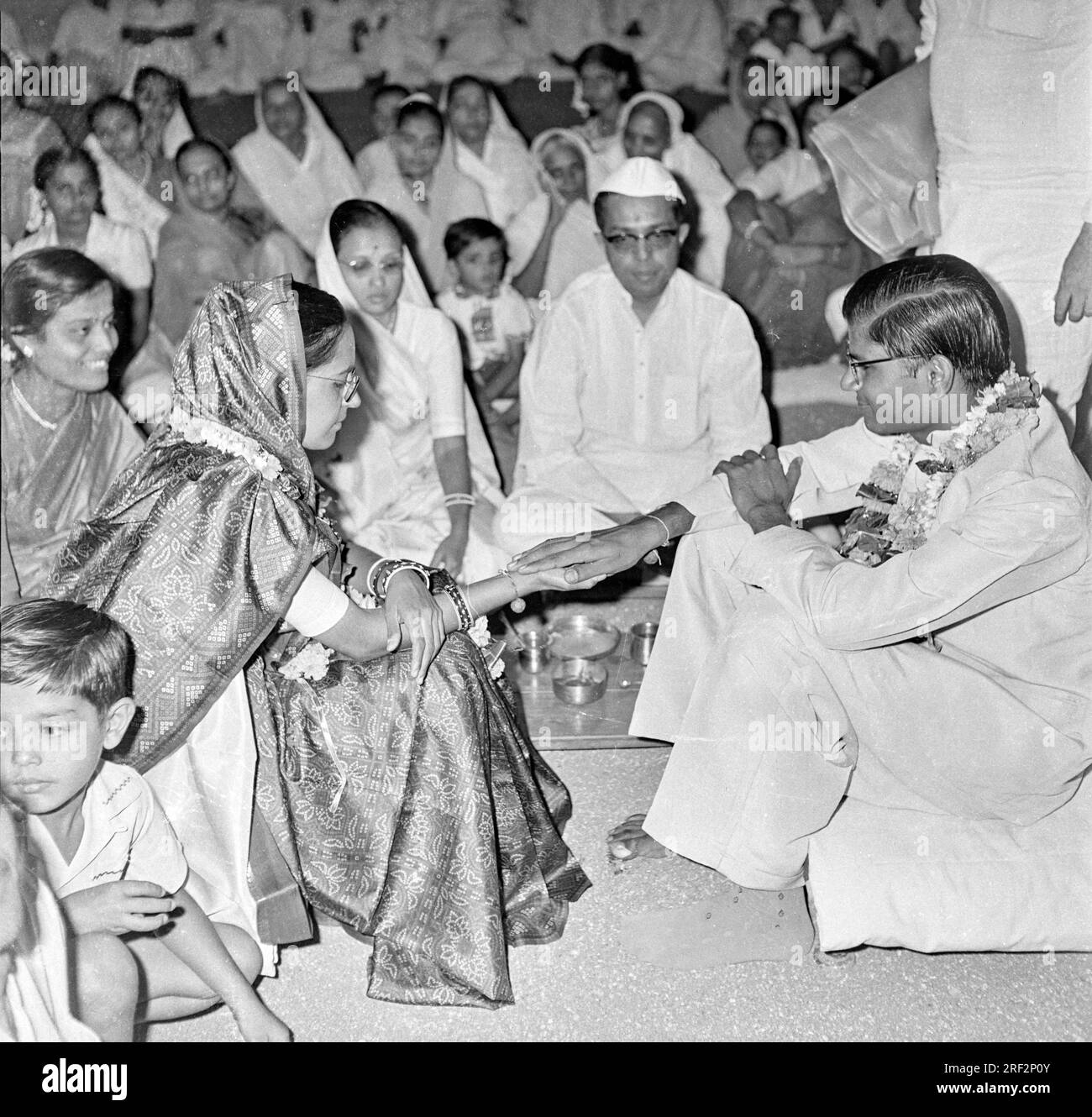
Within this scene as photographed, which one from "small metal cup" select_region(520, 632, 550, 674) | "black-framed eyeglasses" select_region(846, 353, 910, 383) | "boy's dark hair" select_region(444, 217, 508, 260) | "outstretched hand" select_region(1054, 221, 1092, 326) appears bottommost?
"small metal cup" select_region(520, 632, 550, 674)

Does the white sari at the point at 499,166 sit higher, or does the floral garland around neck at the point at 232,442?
the white sari at the point at 499,166

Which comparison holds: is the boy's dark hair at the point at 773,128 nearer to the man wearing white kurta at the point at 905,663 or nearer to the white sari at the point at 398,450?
the white sari at the point at 398,450

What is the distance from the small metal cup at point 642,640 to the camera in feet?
12.6

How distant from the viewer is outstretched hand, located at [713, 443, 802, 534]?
9.34 ft

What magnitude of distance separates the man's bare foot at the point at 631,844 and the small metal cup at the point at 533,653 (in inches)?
33.9

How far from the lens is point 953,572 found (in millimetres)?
2400

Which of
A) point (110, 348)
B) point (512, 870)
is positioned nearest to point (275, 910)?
point (512, 870)

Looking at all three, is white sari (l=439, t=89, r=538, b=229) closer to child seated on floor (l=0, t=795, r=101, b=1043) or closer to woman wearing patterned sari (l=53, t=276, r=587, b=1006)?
woman wearing patterned sari (l=53, t=276, r=587, b=1006)

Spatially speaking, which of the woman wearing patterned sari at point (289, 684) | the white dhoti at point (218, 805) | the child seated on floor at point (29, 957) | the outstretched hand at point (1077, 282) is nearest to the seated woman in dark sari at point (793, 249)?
the outstretched hand at point (1077, 282)

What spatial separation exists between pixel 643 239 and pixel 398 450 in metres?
1.11

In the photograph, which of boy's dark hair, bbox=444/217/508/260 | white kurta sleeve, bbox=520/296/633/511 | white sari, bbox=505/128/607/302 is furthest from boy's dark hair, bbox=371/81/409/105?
white kurta sleeve, bbox=520/296/633/511

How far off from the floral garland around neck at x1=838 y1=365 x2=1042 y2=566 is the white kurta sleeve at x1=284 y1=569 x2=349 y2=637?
1.13 metres

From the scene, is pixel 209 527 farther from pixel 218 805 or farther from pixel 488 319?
pixel 488 319

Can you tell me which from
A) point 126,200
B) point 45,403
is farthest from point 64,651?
point 126,200
